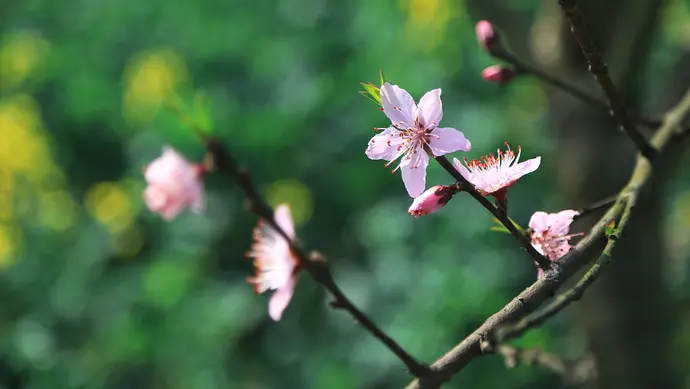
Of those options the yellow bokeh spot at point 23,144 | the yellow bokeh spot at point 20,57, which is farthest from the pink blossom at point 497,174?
the yellow bokeh spot at point 20,57

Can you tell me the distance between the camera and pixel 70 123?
5.58ft

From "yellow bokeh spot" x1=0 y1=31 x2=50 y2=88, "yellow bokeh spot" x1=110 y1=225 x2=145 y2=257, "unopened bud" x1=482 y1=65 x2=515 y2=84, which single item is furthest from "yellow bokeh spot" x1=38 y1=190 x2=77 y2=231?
"unopened bud" x1=482 y1=65 x2=515 y2=84

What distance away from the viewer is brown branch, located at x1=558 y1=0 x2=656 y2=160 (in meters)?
0.29

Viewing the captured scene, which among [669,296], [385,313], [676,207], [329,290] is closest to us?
[329,290]

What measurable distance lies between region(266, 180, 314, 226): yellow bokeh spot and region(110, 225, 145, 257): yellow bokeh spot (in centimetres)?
28

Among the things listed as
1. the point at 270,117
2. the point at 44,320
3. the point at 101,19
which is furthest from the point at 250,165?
the point at 101,19

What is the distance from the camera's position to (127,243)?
4.76ft

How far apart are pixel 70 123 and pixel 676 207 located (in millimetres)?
1376

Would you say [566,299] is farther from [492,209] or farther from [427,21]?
[427,21]

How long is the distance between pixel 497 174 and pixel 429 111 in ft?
0.15

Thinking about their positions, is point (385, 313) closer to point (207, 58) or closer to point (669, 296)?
point (669, 296)

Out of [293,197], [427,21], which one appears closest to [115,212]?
[293,197]

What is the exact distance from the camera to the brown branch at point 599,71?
29 centimetres

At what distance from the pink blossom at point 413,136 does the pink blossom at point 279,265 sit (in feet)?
0.28
